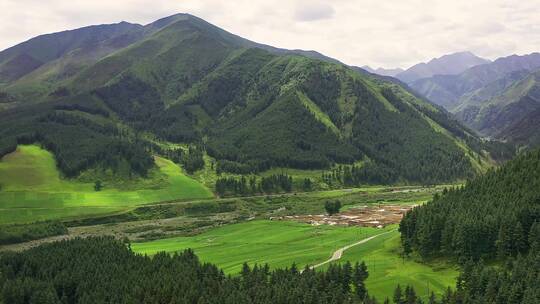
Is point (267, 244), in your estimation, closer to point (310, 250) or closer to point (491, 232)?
point (310, 250)

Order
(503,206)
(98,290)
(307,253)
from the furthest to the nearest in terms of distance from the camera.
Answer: (307,253)
(503,206)
(98,290)

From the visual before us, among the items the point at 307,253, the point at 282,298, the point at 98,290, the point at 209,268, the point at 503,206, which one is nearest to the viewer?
the point at 282,298

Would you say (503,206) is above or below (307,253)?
above

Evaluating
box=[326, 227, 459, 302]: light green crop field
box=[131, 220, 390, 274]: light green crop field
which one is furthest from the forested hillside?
box=[131, 220, 390, 274]: light green crop field

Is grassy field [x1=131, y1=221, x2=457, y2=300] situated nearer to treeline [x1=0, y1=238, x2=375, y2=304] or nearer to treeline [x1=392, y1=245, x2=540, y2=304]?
treeline [x1=392, y1=245, x2=540, y2=304]

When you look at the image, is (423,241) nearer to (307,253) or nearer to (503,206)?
(503,206)

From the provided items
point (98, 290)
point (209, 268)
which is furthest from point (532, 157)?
point (98, 290)

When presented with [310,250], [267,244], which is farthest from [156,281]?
[267,244]

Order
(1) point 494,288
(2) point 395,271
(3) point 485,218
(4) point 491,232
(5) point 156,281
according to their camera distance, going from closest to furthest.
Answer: (1) point 494,288 < (5) point 156,281 < (4) point 491,232 < (3) point 485,218 < (2) point 395,271
